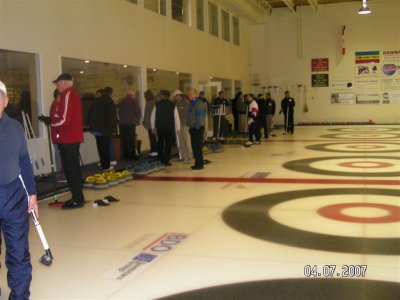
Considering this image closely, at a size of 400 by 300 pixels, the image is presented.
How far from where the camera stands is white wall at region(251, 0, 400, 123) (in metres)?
23.9

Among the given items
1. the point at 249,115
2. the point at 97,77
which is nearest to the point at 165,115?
the point at 97,77

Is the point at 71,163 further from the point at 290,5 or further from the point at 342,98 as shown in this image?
the point at 342,98

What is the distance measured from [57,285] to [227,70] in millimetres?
18619

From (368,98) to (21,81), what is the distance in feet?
62.7

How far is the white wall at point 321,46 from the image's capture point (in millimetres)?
23938

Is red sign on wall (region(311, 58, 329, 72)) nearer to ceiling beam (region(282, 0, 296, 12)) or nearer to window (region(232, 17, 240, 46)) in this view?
ceiling beam (region(282, 0, 296, 12))

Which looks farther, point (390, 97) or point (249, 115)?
point (390, 97)

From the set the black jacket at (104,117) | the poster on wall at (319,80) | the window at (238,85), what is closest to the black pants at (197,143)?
the black jacket at (104,117)

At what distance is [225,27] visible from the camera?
22.0 meters

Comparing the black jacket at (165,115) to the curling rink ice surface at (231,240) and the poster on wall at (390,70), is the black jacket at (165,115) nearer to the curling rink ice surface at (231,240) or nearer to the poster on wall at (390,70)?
the curling rink ice surface at (231,240)

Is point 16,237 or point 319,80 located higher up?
point 319,80

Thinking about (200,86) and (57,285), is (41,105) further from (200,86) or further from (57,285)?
(200,86)

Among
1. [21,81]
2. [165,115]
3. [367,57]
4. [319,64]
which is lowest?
[165,115]

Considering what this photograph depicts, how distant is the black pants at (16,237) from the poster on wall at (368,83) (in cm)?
2330
